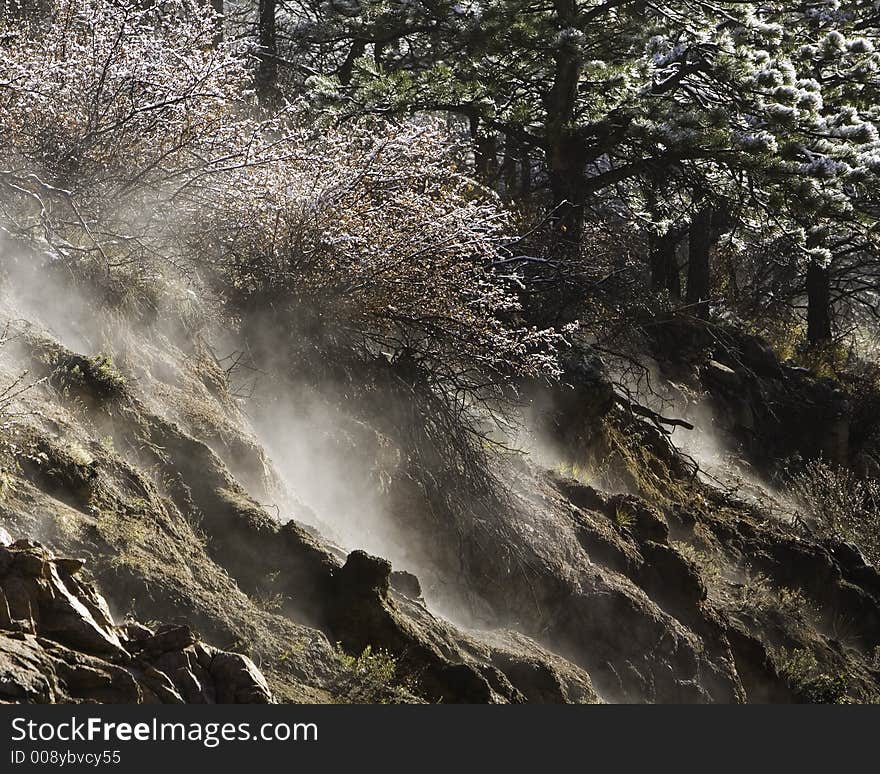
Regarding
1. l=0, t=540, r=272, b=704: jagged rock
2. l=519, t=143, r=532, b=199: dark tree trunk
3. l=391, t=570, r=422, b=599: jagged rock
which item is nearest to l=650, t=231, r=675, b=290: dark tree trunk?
l=519, t=143, r=532, b=199: dark tree trunk

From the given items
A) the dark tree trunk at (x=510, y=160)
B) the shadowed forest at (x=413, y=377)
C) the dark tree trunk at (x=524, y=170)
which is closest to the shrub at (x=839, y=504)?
the shadowed forest at (x=413, y=377)

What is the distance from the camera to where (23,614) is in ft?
13.5

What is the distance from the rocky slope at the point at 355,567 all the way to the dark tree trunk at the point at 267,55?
6.66m

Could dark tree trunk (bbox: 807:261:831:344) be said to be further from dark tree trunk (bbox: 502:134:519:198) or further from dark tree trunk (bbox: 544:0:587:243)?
dark tree trunk (bbox: 544:0:587:243)

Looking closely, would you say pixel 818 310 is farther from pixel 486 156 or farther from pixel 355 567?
pixel 355 567

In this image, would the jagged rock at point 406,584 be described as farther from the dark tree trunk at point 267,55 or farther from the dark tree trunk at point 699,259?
the dark tree trunk at point 699,259

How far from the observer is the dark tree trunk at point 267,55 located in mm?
16016

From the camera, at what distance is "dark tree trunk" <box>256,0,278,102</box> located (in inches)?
631

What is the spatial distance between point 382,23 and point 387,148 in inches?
281

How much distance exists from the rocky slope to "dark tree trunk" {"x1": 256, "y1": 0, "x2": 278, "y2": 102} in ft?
21.9

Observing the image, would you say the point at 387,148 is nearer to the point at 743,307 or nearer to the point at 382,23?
the point at 382,23

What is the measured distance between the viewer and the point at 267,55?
15.7 metres

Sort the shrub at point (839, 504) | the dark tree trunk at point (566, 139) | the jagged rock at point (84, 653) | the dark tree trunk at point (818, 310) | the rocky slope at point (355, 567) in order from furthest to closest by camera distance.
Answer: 1. the dark tree trunk at point (818, 310)
2. the shrub at point (839, 504)
3. the dark tree trunk at point (566, 139)
4. the rocky slope at point (355, 567)
5. the jagged rock at point (84, 653)

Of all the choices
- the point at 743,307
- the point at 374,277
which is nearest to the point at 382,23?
the point at 374,277
